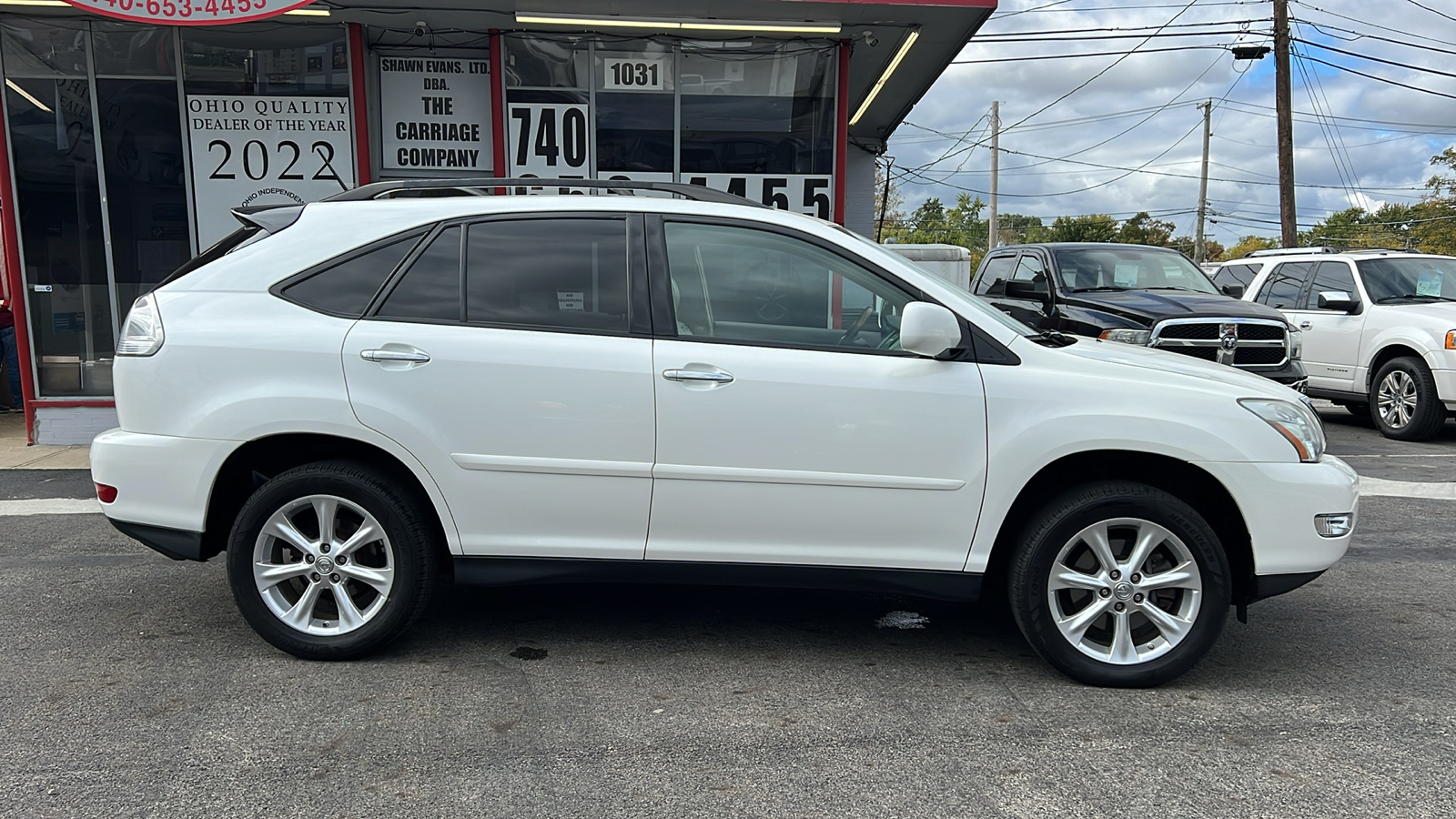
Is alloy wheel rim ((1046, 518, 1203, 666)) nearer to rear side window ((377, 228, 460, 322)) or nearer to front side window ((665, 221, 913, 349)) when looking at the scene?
front side window ((665, 221, 913, 349))

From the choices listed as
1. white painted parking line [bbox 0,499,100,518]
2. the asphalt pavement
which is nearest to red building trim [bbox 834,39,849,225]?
the asphalt pavement

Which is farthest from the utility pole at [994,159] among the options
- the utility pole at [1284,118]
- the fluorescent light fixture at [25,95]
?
the fluorescent light fixture at [25,95]

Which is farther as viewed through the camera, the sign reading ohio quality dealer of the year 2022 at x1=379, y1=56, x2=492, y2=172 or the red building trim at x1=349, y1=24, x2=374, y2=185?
the sign reading ohio quality dealer of the year 2022 at x1=379, y1=56, x2=492, y2=172

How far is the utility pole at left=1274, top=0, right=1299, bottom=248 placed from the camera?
2052cm

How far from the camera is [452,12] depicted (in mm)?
9031

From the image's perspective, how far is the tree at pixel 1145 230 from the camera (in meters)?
82.3

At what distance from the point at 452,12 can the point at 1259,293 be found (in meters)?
9.30

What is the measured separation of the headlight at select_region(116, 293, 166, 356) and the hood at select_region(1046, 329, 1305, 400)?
3442 mm

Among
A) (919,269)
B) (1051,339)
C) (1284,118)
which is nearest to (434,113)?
(919,269)

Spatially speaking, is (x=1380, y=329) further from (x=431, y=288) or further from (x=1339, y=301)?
(x=431, y=288)

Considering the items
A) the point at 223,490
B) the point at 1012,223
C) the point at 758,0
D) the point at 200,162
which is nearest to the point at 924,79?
the point at 758,0

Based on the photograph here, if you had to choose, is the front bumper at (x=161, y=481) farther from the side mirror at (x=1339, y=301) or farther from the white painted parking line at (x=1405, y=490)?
the side mirror at (x=1339, y=301)

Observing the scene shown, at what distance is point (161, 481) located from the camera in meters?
3.83

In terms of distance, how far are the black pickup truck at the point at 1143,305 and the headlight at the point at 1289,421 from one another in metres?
3.96
